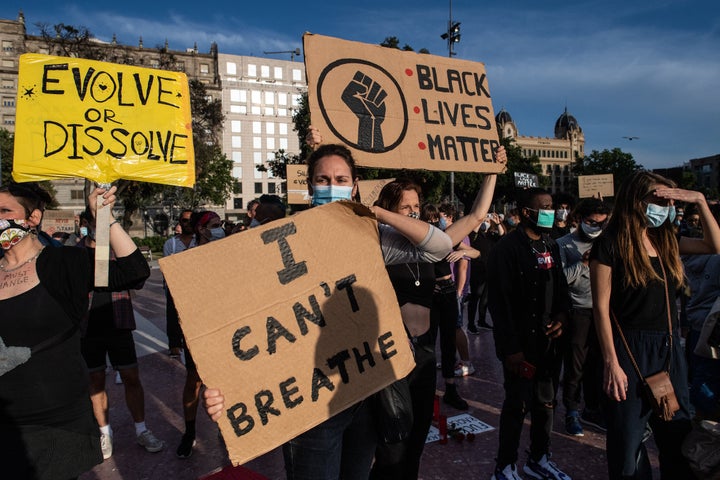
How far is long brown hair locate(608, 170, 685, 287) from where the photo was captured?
2596 millimetres

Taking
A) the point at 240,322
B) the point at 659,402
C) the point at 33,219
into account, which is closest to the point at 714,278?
the point at 659,402

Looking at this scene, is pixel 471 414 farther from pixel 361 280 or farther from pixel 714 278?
pixel 361 280

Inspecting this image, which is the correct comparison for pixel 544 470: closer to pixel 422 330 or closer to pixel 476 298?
pixel 422 330

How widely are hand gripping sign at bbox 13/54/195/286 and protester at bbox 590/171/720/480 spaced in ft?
8.19

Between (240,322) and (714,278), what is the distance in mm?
3829

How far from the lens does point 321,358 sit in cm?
192

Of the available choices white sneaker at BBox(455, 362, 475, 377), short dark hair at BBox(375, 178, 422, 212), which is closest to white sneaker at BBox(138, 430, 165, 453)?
short dark hair at BBox(375, 178, 422, 212)

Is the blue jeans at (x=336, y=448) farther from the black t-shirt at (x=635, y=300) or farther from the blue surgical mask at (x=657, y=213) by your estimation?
the blue surgical mask at (x=657, y=213)

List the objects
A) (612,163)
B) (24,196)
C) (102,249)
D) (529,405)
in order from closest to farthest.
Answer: (102,249) < (24,196) < (529,405) < (612,163)

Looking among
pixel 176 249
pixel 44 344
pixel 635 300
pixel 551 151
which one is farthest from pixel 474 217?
pixel 551 151

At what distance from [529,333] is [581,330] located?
144 cm

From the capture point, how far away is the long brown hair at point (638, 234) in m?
2.60

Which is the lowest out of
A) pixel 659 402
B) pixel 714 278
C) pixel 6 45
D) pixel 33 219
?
pixel 659 402

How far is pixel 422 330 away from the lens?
8.86 ft
